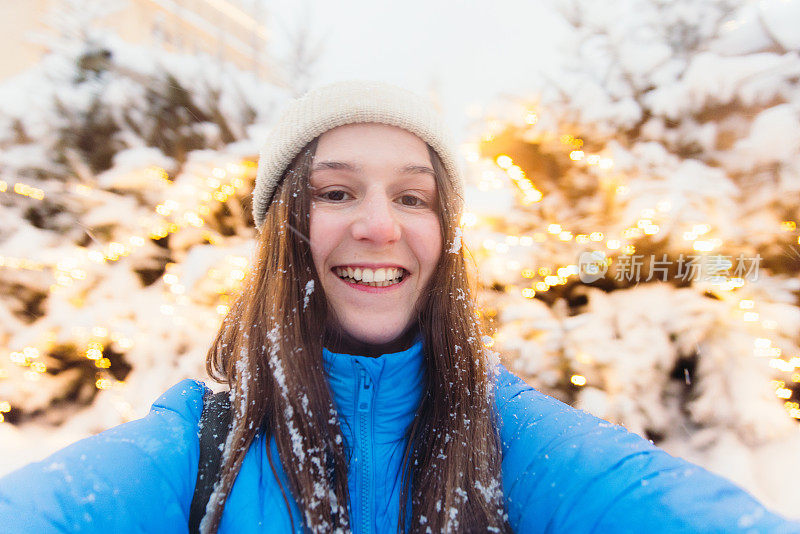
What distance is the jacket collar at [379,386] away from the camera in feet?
3.35

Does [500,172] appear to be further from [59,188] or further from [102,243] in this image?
[59,188]

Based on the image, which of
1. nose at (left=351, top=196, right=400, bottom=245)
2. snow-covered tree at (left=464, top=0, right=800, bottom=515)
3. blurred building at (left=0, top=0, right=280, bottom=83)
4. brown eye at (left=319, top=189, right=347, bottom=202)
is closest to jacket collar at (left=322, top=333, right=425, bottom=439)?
nose at (left=351, top=196, right=400, bottom=245)

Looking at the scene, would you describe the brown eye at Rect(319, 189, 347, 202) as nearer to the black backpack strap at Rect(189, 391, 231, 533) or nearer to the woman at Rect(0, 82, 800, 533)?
the woman at Rect(0, 82, 800, 533)

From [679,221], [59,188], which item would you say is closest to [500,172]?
[679,221]

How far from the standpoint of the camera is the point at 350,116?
1122mm

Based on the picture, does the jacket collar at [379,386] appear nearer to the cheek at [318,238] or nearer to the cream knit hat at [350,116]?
the cheek at [318,238]

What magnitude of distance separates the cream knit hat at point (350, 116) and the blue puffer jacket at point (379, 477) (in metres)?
0.61

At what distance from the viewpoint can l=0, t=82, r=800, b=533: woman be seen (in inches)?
30.1

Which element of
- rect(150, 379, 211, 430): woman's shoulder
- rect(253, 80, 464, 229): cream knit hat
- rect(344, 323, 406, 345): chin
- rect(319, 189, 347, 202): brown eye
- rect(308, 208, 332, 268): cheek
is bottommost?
rect(150, 379, 211, 430): woman's shoulder

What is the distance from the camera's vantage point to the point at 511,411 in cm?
108

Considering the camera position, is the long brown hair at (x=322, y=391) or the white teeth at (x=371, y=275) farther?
the white teeth at (x=371, y=275)

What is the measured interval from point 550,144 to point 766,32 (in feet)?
3.39

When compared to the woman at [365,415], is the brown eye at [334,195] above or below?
above

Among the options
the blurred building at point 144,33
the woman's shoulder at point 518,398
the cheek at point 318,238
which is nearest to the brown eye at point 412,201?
the cheek at point 318,238
